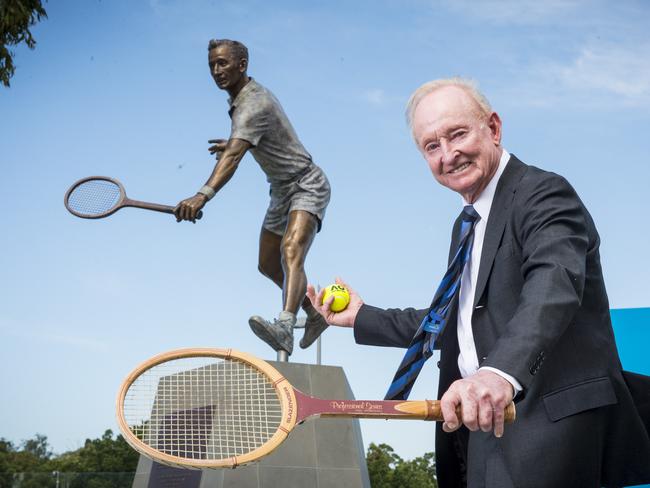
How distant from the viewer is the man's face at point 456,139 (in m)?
2.99

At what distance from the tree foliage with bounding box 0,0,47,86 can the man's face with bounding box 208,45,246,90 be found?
686 centimetres

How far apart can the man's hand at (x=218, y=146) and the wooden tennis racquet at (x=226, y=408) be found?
14.1ft

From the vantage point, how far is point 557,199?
2.74m

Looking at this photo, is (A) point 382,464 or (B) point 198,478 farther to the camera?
(A) point 382,464

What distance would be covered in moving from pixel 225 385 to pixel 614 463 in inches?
54.0

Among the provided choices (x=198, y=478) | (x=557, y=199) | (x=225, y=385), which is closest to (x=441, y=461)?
(x=225, y=385)

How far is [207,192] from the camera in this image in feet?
23.4

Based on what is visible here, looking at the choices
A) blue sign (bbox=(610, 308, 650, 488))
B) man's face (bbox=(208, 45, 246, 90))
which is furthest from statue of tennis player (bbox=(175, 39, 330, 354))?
blue sign (bbox=(610, 308, 650, 488))

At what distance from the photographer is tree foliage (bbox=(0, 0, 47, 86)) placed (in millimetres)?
13070

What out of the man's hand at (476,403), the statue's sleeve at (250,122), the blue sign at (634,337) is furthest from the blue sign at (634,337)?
the man's hand at (476,403)

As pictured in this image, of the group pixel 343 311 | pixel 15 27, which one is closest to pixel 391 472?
pixel 15 27

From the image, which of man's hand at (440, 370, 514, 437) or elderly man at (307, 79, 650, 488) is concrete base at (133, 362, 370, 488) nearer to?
elderly man at (307, 79, 650, 488)

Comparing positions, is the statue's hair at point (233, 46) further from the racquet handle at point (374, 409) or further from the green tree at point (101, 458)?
the green tree at point (101, 458)

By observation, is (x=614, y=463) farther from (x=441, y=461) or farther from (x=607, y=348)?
(x=441, y=461)
